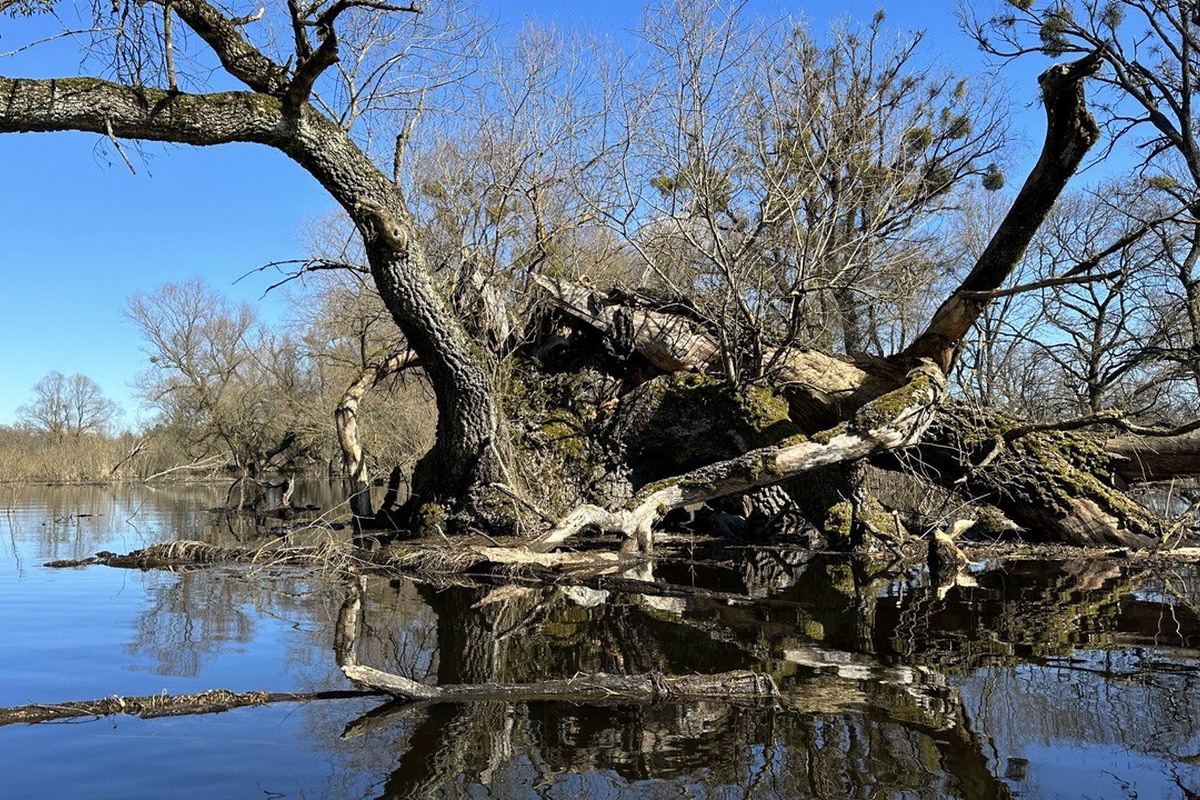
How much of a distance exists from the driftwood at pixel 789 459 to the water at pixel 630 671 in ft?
3.84

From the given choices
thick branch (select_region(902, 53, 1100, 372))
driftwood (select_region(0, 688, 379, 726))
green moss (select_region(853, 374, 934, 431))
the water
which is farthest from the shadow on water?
thick branch (select_region(902, 53, 1100, 372))

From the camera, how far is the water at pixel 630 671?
10.4 ft

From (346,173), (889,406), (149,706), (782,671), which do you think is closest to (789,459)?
(889,406)

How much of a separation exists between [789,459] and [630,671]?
5.52 m

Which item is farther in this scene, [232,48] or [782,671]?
[232,48]

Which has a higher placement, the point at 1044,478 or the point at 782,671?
the point at 1044,478

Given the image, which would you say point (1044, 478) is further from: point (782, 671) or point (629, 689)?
point (629, 689)

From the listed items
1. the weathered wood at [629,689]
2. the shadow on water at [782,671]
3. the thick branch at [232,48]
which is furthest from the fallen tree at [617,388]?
the weathered wood at [629,689]

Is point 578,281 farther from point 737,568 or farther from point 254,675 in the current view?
point 254,675

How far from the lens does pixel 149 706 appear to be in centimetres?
386

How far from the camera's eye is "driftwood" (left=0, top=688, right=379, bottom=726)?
12.4 feet

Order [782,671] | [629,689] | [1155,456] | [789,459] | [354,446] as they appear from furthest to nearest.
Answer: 1. [354,446]
2. [1155,456]
3. [789,459]
4. [782,671]
5. [629,689]

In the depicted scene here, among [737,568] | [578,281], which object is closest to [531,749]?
[737,568]

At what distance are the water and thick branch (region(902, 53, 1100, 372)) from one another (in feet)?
12.6
